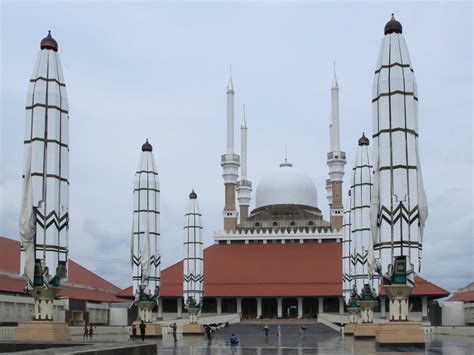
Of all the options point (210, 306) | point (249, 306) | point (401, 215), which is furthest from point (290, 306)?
point (401, 215)

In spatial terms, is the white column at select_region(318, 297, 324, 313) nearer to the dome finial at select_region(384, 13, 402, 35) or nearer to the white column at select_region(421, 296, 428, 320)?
the white column at select_region(421, 296, 428, 320)

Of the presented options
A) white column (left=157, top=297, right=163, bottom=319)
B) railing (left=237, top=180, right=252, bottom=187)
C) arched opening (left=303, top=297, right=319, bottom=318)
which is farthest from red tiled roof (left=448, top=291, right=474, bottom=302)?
railing (left=237, top=180, right=252, bottom=187)

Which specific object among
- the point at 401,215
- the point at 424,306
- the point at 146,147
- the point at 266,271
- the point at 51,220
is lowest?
the point at 424,306

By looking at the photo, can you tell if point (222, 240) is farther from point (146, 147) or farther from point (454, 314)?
point (146, 147)

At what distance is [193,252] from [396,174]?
2998cm

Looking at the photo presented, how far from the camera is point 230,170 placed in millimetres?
87500

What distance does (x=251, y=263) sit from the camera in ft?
254

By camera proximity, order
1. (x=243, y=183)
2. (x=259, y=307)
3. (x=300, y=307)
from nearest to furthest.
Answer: (x=300, y=307), (x=259, y=307), (x=243, y=183)

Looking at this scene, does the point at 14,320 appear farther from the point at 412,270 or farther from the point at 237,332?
the point at 412,270

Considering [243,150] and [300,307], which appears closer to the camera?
[300,307]

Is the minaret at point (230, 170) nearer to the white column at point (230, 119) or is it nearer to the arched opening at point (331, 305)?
the white column at point (230, 119)

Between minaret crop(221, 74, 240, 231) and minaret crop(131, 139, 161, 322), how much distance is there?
38.1 m

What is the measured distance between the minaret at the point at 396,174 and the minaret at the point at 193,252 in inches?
1088

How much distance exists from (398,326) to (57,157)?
640 inches
